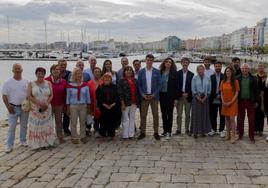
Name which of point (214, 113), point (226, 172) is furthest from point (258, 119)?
point (226, 172)

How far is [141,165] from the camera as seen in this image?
22.7 ft

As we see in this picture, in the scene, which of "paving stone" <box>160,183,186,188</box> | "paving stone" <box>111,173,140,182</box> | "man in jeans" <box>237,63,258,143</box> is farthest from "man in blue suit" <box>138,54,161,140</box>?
"paving stone" <box>160,183,186,188</box>

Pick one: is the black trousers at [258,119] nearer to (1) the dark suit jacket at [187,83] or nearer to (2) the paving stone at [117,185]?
(1) the dark suit jacket at [187,83]

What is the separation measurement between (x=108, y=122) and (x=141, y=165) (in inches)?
87.4

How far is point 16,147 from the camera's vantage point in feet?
28.0

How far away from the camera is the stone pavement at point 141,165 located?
6.02 meters

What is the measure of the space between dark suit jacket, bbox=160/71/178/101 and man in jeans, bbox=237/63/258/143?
147cm

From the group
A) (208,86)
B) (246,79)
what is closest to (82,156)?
(208,86)

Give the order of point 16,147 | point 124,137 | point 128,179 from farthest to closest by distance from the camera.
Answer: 1. point 124,137
2. point 16,147
3. point 128,179

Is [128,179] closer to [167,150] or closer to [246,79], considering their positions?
[167,150]

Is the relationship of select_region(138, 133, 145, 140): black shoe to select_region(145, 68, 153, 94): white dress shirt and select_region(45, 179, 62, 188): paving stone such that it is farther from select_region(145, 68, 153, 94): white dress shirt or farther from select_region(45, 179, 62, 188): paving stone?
select_region(45, 179, 62, 188): paving stone

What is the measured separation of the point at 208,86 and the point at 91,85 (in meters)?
2.78

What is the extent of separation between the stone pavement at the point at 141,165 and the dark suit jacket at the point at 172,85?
1.08 meters

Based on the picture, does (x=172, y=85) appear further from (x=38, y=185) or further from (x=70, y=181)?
(x=38, y=185)
